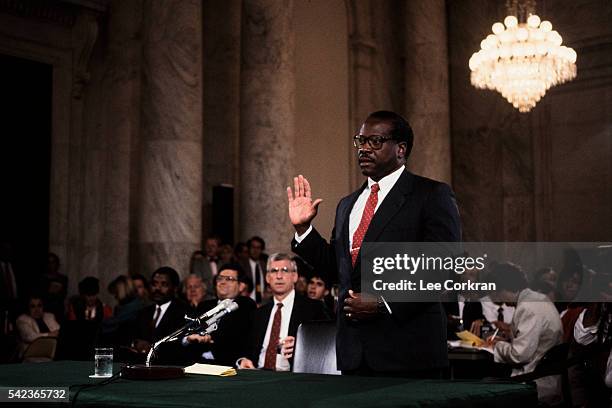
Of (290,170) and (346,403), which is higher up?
(290,170)

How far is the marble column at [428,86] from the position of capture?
50.1ft

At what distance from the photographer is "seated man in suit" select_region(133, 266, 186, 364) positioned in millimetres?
7078

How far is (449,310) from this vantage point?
944cm

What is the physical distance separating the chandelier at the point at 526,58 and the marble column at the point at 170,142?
4.37 meters

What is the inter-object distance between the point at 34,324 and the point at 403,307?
7.58 meters

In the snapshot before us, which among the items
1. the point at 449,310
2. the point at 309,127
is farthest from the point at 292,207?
the point at 309,127

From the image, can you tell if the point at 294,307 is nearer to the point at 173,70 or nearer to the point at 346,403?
the point at 346,403

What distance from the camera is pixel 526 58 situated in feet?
40.2

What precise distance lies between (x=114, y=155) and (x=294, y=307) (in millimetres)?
8860

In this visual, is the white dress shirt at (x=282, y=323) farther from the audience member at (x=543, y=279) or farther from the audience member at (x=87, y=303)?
the audience member at (x=87, y=303)

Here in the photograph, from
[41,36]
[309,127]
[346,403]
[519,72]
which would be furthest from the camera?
[309,127]

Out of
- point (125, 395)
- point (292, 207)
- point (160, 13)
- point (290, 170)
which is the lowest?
point (125, 395)

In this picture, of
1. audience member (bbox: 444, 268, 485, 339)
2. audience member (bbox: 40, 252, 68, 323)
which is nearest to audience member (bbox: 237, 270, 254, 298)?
audience member (bbox: 444, 268, 485, 339)

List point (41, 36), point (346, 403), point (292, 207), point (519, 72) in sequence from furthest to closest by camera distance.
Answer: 1. point (41, 36)
2. point (519, 72)
3. point (292, 207)
4. point (346, 403)
